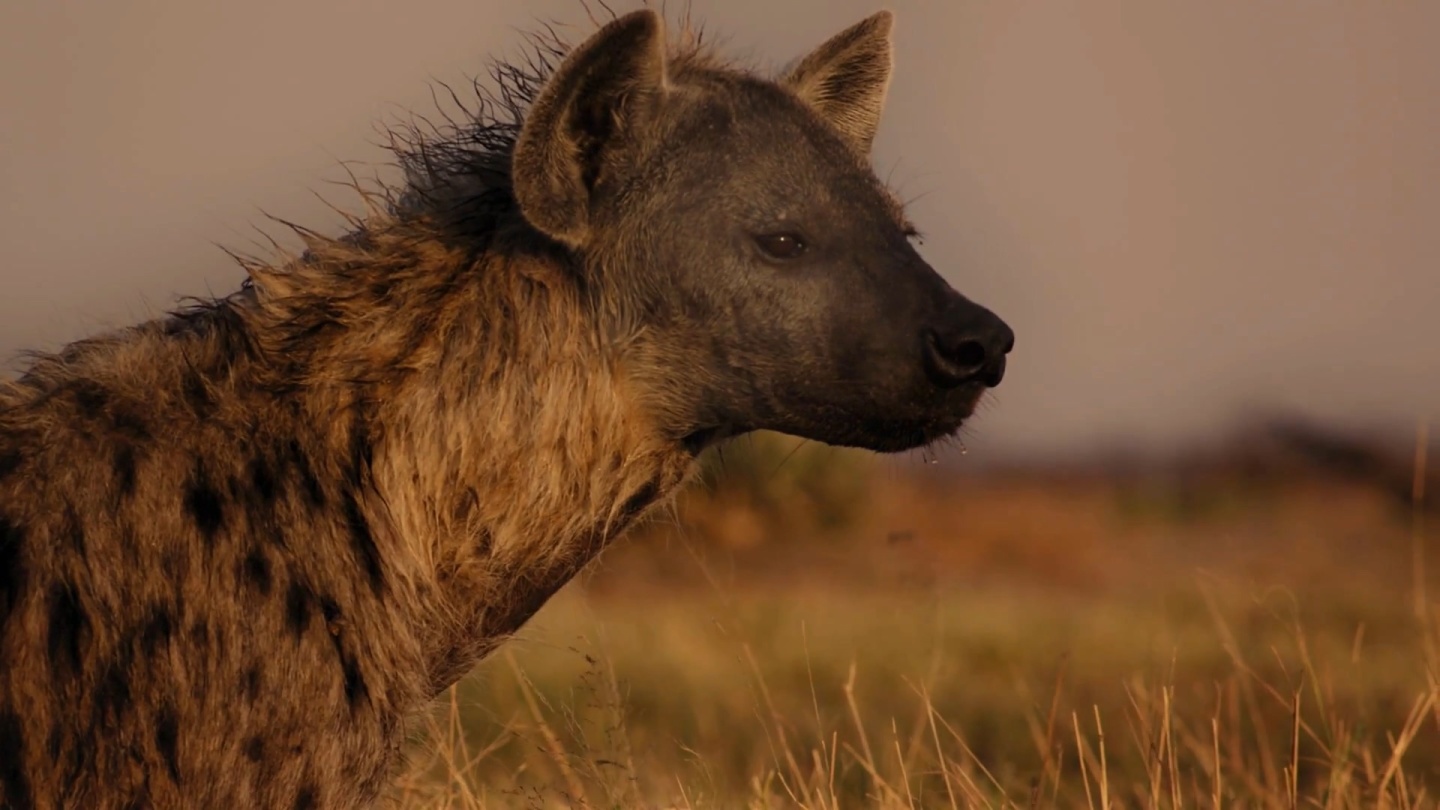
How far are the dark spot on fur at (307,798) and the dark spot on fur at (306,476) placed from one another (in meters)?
0.45

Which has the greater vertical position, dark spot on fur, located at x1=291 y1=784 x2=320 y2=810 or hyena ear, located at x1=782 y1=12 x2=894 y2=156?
hyena ear, located at x1=782 y1=12 x2=894 y2=156

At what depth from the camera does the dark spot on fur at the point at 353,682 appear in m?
3.02

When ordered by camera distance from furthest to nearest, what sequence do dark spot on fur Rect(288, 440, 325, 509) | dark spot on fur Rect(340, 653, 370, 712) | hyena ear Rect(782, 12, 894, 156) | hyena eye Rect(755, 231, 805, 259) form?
1. hyena ear Rect(782, 12, 894, 156)
2. hyena eye Rect(755, 231, 805, 259)
3. dark spot on fur Rect(288, 440, 325, 509)
4. dark spot on fur Rect(340, 653, 370, 712)

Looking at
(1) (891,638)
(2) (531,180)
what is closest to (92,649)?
(2) (531,180)

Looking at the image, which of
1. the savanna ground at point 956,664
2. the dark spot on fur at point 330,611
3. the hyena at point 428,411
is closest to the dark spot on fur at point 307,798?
the hyena at point 428,411

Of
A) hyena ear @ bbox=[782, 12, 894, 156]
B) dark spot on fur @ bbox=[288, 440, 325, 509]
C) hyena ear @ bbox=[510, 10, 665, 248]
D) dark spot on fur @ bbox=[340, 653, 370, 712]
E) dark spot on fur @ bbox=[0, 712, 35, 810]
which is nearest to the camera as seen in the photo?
dark spot on fur @ bbox=[0, 712, 35, 810]

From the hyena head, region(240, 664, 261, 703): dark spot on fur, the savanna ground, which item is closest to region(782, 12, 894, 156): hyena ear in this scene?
the hyena head

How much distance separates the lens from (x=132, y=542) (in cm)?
297

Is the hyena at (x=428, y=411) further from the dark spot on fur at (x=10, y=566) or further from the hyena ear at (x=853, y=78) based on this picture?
the hyena ear at (x=853, y=78)

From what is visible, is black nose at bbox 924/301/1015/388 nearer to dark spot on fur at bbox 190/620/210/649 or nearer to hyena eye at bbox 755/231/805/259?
hyena eye at bbox 755/231/805/259

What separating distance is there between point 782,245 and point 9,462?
130cm

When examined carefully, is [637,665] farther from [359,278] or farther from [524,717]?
[359,278]

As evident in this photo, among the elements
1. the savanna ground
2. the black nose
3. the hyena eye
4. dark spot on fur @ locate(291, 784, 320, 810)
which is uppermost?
the hyena eye

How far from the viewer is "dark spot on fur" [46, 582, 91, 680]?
2.86 metres
